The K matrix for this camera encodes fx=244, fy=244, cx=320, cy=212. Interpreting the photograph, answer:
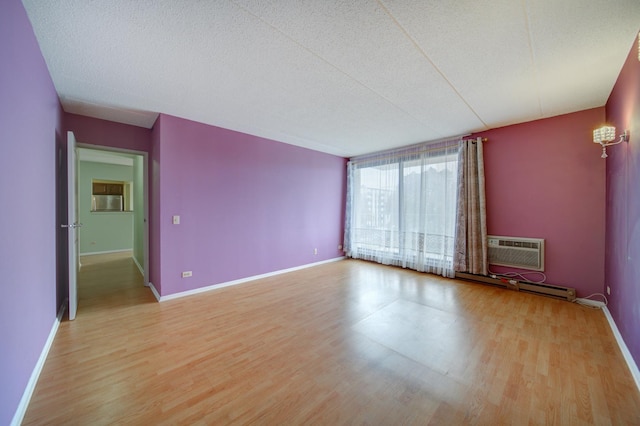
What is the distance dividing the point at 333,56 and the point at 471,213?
343 centimetres

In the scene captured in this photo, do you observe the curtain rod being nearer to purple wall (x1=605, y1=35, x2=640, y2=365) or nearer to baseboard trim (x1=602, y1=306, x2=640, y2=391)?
purple wall (x1=605, y1=35, x2=640, y2=365)

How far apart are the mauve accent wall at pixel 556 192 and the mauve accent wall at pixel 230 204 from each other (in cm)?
333

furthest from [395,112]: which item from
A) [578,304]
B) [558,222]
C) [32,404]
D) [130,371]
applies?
[32,404]

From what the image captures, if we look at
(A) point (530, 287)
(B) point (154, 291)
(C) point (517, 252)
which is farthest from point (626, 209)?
(B) point (154, 291)

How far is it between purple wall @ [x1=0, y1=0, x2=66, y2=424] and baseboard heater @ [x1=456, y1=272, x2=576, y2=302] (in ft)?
16.7

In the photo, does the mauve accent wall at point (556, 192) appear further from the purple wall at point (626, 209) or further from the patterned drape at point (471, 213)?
the purple wall at point (626, 209)

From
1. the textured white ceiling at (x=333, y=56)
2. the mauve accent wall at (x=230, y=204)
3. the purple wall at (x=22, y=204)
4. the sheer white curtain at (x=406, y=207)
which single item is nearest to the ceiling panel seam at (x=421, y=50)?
the textured white ceiling at (x=333, y=56)

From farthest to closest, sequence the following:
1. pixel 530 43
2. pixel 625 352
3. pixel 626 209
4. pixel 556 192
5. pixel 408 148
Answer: pixel 408 148 → pixel 556 192 → pixel 626 209 → pixel 625 352 → pixel 530 43

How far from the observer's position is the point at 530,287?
3553mm

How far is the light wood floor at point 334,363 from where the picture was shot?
4.93ft

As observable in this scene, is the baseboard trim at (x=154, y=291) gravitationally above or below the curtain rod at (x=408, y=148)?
below

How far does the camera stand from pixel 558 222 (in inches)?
134

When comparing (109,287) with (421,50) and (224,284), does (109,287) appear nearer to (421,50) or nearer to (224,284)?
(224,284)

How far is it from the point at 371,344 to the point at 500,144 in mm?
3729
